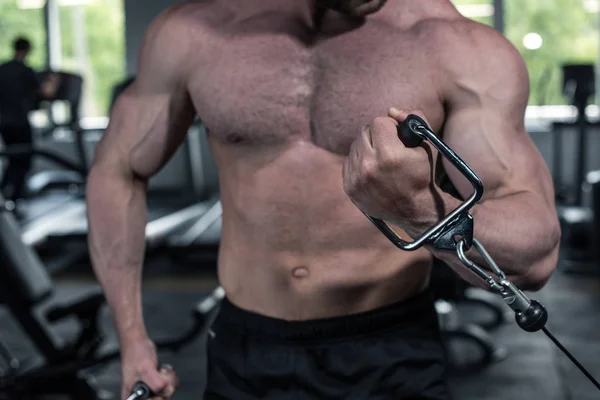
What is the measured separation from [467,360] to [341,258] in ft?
6.22

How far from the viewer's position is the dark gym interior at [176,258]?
7.74 feet

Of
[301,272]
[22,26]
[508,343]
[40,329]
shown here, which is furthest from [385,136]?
[22,26]

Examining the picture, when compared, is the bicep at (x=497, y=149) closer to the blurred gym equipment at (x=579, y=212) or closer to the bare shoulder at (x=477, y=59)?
the bare shoulder at (x=477, y=59)

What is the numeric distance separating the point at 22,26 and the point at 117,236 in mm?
6214

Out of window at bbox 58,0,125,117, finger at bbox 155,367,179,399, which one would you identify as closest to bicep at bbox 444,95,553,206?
finger at bbox 155,367,179,399

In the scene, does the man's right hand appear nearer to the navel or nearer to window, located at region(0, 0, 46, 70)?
the navel

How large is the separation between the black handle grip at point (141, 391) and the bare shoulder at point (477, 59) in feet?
1.96

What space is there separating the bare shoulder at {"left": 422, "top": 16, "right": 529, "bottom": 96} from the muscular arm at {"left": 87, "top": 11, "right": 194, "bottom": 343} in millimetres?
377

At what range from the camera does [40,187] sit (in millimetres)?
5289

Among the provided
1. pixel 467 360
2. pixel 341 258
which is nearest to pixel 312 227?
pixel 341 258

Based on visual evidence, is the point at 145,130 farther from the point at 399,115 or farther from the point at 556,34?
the point at 556,34

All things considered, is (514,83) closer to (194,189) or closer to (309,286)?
(309,286)

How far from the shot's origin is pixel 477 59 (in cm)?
102

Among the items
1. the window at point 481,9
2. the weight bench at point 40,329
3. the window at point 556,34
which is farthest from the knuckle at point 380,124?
the window at point 481,9
